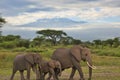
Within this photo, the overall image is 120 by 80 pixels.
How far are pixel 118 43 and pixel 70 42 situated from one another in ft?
43.6

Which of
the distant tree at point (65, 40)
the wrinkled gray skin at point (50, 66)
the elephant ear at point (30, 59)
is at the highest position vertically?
the elephant ear at point (30, 59)

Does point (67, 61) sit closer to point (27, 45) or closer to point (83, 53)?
point (83, 53)

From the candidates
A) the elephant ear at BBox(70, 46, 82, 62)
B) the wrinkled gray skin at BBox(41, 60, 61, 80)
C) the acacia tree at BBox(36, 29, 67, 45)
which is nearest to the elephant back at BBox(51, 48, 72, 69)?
the elephant ear at BBox(70, 46, 82, 62)

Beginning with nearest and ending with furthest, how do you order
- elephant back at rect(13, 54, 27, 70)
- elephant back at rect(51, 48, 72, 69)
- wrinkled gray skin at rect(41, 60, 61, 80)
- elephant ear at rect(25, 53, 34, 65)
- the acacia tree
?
wrinkled gray skin at rect(41, 60, 61, 80)
elephant ear at rect(25, 53, 34, 65)
elephant back at rect(13, 54, 27, 70)
elephant back at rect(51, 48, 72, 69)
the acacia tree

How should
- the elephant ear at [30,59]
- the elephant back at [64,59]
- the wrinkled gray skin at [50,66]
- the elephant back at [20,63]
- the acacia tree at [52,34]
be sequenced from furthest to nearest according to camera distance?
the acacia tree at [52,34]
the elephant back at [64,59]
the elephant back at [20,63]
the elephant ear at [30,59]
the wrinkled gray skin at [50,66]

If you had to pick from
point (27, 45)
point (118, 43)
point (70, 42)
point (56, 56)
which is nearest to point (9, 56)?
point (56, 56)

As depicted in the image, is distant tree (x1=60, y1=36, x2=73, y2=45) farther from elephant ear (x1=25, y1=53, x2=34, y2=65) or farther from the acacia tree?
elephant ear (x1=25, y1=53, x2=34, y2=65)

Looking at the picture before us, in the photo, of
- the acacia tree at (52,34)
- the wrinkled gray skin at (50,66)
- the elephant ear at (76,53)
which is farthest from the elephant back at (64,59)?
the acacia tree at (52,34)

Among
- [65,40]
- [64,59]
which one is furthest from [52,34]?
[64,59]

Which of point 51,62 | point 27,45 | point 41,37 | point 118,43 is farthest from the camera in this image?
point 41,37

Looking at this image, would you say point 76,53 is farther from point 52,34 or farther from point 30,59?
point 52,34

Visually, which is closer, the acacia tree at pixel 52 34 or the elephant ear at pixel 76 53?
the elephant ear at pixel 76 53

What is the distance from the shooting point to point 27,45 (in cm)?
6319

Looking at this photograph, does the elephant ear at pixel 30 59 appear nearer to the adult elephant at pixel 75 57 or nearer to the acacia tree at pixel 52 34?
the adult elephant at pixel 75 57
